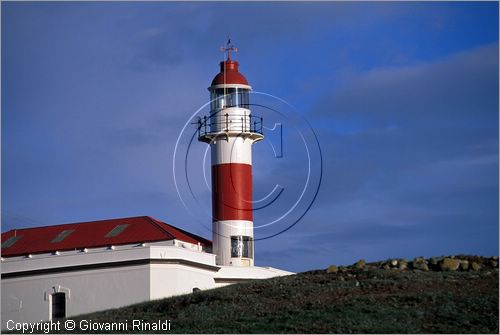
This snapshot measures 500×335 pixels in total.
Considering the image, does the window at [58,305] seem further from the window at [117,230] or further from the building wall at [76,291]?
the window at [117,230]

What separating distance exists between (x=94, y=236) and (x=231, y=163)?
265 inches

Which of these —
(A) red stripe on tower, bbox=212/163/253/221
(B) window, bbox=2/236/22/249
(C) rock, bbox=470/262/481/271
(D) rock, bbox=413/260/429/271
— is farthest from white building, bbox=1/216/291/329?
(C) rock, bbox=470/262/481/271

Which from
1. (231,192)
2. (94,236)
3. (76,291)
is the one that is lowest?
→ (76,291)

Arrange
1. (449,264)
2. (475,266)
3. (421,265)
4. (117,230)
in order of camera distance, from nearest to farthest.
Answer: (475,266) < (449,264) < (421,265) < (117,230)

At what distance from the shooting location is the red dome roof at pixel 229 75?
172 feet

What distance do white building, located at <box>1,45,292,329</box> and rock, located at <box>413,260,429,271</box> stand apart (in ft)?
31.5

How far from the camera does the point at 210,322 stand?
1470 inches

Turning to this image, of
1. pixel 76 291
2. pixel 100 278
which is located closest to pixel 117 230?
pixel 100 278

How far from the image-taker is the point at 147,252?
4791cm

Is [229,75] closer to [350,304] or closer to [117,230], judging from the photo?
[117,230]

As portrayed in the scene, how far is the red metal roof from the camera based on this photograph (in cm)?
5069

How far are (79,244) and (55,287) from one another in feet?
8.25

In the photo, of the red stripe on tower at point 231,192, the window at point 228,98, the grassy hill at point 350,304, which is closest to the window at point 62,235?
the red stripe on tower at point 231,192

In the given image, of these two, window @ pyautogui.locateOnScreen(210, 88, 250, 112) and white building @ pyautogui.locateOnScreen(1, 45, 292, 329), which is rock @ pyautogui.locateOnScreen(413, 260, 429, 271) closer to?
white building @ pyautogui.locateOnScreen(1, 45, 292, 329)
